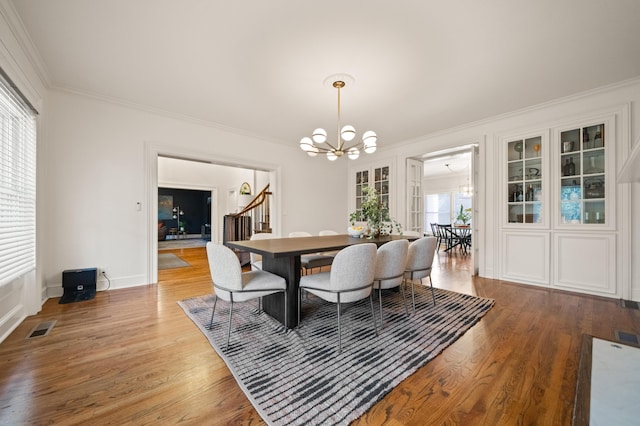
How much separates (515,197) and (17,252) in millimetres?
5974

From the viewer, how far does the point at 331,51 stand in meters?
2.40

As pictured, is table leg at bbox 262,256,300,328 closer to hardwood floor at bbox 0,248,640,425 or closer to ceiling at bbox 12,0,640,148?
hardwood floor at bbox 0,248,640,425

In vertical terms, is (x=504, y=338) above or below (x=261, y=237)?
below

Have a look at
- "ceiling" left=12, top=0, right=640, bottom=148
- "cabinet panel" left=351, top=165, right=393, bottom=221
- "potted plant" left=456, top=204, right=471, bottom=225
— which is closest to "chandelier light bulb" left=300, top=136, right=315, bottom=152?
"ceiling" left=12, top=0, right=640, bottom=148

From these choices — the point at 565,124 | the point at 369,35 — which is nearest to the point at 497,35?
the point at 369,35

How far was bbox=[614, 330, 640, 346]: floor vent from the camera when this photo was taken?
6.77 feet

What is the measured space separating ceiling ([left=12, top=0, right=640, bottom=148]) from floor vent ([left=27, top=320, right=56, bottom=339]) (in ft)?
8.44

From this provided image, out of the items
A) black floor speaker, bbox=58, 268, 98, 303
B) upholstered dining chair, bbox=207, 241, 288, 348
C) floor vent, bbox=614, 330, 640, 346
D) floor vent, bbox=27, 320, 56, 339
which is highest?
upholstered dining chair, bbox=207, 241, 288, 348

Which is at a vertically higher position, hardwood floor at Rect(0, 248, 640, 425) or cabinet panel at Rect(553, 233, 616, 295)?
cabinet panel at Rect(553, 233, 616, 295)

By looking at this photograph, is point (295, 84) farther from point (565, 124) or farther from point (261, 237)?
point (565, 124)

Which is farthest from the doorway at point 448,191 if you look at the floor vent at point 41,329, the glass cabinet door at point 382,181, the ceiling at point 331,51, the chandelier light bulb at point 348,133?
the floor vent at point 41,329

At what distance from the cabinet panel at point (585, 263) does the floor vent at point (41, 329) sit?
580cm

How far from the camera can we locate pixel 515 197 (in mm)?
3977

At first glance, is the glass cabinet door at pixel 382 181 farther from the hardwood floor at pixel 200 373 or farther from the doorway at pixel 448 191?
the hardwood floor at pixel 200 373
